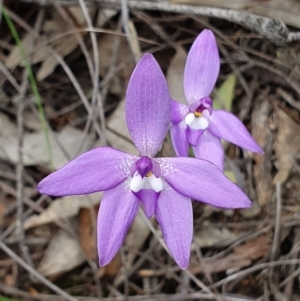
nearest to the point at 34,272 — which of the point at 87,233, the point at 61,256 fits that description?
the point at 61,256

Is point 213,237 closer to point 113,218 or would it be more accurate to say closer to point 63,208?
point 63,208

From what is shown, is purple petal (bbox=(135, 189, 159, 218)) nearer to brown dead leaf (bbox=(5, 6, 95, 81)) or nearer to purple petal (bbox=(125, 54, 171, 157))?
purple petal (bbox=(125, 54, 171, 157))

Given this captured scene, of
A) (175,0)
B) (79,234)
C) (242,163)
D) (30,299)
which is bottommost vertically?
(30,299)

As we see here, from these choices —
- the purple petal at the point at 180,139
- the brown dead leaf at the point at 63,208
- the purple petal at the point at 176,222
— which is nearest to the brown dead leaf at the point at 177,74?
the brown dead leaf at the point at 63,208

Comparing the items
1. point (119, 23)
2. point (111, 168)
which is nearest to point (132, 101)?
point (111, 168)

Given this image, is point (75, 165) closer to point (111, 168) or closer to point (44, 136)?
point (111, 168)

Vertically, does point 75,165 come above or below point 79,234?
above

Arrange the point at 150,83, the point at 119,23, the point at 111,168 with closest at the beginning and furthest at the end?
1. the point at 150,83
2. the point at 111,168
3. the point at 119,23
